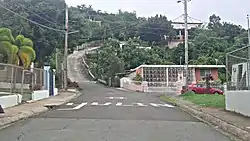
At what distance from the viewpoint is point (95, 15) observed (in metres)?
116

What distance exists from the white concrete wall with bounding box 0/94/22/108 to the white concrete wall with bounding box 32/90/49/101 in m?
3.66

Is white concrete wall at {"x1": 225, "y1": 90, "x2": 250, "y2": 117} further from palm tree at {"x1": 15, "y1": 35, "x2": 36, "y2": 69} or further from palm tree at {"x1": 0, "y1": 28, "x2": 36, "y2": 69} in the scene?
palm tree at {"x1": 15, "y1": 35, "x2": 36, "y2": 69}

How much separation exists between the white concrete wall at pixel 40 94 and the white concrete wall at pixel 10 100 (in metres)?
→ 3.66

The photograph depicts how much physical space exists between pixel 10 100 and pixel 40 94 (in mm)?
8378

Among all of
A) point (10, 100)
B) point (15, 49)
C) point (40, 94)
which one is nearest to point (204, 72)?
point (15, 49)

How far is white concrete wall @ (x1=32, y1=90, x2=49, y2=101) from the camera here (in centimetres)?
2769

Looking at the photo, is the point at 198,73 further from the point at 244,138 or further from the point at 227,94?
the point at 244,138

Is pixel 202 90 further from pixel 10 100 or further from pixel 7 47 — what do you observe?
pixel 10 100

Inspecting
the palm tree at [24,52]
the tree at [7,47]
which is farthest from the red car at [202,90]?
the tree at [7,47]

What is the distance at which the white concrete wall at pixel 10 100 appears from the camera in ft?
66.3

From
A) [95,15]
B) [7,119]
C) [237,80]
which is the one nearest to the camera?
[7,119]

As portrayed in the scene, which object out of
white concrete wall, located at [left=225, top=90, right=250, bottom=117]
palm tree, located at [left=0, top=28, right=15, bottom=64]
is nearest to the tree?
palm tree, located at [left=0, top=28, right=15, bottom=64]

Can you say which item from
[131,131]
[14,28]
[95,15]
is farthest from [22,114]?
[95,15]

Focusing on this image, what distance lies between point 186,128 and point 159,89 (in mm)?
36760
